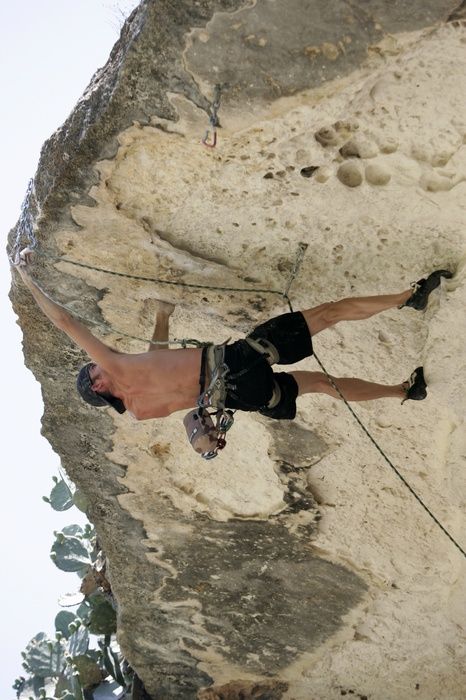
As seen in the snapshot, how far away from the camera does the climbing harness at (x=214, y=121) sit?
3213 mm

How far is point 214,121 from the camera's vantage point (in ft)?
10.7

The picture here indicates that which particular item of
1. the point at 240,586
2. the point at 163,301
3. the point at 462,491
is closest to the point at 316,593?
the point at 240,586

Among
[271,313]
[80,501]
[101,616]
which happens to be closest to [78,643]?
[101,616]

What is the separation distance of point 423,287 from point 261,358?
2.26 feet

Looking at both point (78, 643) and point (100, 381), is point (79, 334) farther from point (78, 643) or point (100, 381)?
point (78, 643)

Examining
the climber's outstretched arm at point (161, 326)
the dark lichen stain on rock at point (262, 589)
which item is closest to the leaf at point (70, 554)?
the dark lichen stain on rock at point (262, 589)

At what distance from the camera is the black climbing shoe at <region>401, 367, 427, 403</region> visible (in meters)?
3.83

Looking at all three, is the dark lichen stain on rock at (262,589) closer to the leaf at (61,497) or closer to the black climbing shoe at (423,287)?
the black climbing shoe at (423,287)

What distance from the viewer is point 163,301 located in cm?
412

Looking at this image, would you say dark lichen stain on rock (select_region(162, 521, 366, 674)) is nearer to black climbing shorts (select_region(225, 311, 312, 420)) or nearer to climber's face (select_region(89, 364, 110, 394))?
black climbing shorts (select_region(225, 311, 312, 420))

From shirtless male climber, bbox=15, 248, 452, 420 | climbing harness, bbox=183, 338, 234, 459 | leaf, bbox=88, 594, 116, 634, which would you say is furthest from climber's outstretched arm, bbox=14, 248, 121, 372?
leaf, bbox=88, 594, 116, 634

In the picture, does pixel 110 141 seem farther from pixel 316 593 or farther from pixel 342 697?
pixel 342 697

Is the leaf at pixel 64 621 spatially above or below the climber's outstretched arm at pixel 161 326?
below

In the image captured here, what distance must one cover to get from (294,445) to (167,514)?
918mm
